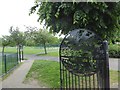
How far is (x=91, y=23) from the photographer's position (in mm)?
4113

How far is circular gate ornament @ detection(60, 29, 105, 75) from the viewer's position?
150 inches

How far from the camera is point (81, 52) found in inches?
157

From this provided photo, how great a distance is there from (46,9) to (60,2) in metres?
0.36

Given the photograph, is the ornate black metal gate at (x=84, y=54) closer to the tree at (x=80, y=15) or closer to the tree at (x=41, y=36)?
the tree at (x=80, y=15)

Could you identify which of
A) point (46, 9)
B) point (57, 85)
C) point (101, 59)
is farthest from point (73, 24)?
point (57, 85)

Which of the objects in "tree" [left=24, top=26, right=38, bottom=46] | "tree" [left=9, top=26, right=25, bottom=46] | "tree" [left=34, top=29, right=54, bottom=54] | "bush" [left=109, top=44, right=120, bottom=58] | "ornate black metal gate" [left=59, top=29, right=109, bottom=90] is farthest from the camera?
"tree" [left=34, top=29, right=54, bottom=54]

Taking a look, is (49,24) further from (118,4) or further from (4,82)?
(4,82)

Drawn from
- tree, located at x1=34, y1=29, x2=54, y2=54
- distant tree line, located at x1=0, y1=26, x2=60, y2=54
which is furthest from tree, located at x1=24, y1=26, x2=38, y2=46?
tree, located at x1=34, y1=29, x2=54, y2=54

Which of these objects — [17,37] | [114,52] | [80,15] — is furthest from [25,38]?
[80,15]

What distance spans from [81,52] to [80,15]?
77cm

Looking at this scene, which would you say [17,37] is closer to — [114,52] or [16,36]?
[16,36]

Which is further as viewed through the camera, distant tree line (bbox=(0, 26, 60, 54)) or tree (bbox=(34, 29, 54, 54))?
tree (bbox=(34, 29, 54, 54))

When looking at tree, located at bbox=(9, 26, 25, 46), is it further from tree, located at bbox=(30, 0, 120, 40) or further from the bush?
tree, located at bbox=(30, 0, 120, 40)

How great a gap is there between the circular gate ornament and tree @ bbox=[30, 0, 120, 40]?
270 mm
